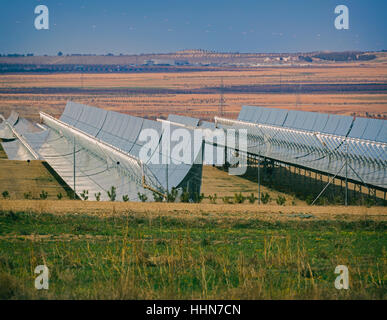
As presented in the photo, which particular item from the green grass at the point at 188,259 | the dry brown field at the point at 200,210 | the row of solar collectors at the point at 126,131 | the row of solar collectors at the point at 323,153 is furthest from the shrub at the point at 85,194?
the row of solar collectors at the point at 323,153

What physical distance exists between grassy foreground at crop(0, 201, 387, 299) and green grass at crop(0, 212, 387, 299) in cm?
1

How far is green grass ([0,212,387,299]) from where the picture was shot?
620 centimetres

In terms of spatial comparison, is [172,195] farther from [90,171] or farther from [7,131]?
[7,131]

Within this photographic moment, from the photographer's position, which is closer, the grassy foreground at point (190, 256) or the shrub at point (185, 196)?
the grassy foreground at point (190, 256)

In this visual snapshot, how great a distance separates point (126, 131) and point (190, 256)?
18.7 metres

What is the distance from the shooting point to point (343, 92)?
311 feet

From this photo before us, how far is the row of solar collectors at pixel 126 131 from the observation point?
655 inches

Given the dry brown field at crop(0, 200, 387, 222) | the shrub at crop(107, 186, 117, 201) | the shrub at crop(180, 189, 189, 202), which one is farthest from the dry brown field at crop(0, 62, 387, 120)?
the dry brown field at crop(0, 200, 387, 222)

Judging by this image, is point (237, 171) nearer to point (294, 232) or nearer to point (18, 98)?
point (294, 232)

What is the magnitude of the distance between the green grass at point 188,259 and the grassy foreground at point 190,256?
15mm

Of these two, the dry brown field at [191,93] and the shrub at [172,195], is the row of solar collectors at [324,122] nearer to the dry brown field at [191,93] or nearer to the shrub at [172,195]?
the shrub at [172,195]

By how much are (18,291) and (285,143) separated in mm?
18244

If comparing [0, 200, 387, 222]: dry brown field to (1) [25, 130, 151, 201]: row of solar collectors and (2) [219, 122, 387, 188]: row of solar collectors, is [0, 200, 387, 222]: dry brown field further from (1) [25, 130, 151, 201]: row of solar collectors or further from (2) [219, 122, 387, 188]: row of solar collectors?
(1) [25, 130, 151, 201]: row of solar collectors

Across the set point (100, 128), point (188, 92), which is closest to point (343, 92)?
point (188, 92)
